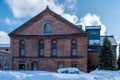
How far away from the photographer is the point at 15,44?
45250mm

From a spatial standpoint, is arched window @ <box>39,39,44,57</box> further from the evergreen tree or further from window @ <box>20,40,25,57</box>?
the evergreen tree

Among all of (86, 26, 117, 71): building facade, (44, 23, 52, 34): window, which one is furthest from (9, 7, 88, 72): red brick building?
(86, 26, 117, 71): building facade

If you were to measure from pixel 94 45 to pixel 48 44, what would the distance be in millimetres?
11946

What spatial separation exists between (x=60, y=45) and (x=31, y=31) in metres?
6.28

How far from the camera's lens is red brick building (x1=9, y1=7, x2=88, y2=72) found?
43.4m

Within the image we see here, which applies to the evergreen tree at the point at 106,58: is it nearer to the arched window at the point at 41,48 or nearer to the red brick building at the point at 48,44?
the red brick building at the point at 48,44

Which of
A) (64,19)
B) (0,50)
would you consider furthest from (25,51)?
(0,50)

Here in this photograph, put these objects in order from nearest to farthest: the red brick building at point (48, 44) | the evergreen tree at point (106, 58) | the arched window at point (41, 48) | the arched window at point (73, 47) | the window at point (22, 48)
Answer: the evergreen tree at point (106, 58)
the red brick building at point (48, 44)
the arched window at point (73, 47)
the arched window at point (41, 48)
the window at point (22, 48)

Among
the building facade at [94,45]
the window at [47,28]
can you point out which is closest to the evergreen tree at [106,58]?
the building facade at [94,45]

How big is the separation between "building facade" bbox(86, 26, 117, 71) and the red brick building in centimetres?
768

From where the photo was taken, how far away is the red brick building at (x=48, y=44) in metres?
43.4

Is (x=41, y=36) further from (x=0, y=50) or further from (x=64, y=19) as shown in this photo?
(x=0, y=50)

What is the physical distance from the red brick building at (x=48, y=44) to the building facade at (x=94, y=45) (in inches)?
302

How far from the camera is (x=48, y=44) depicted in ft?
146
